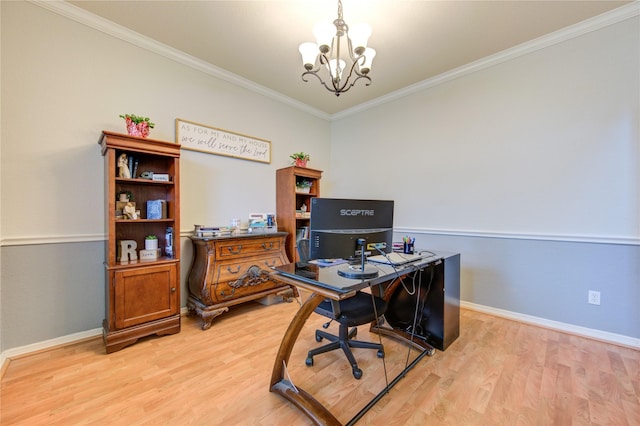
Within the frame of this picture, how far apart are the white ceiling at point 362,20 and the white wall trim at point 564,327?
2.70 m

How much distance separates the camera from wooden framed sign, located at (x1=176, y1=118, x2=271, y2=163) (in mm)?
2734

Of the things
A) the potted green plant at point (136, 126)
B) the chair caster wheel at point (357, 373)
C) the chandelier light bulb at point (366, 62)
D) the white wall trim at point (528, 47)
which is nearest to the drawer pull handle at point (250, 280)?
the chair caster wheel at point (357, 373)

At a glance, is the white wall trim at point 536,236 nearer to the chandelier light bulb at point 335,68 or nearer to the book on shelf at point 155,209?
the chandelier light bulb at point 335,68

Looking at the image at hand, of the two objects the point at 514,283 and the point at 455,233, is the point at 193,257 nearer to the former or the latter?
the point at 455,233

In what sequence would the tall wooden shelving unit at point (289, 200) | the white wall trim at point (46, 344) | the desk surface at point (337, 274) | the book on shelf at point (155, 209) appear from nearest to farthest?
the desk surface at point (337, 274) < the white wall trim at point (46, 344) < the book on shelf at point (155, 209) < the tall wooden shelving unit at point (289, 200)

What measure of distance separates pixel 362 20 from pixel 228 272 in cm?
265

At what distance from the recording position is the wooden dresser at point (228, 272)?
248 centimetres

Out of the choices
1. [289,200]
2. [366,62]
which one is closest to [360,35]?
[366,62]

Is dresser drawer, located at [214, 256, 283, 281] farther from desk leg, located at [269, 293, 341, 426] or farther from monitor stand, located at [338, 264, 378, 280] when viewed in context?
monitor stand, located at [338, 264, 378, 280]

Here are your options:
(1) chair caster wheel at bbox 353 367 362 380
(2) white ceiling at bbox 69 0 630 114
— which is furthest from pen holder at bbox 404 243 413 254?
(2) white ceiling at bbox 69 0 630 114

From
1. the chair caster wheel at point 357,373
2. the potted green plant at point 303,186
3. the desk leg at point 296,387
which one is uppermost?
the potted green plant at point 303,186

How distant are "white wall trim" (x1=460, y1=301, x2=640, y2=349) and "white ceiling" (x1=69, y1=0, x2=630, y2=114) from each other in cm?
270

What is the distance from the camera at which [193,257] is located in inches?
110

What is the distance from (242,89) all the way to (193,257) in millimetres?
2126
